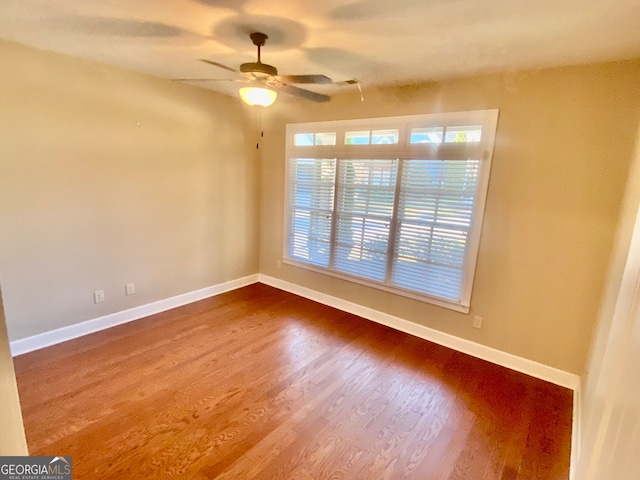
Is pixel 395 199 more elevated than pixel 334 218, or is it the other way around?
pixel 395 199

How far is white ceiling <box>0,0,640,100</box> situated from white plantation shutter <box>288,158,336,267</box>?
1.31 metres

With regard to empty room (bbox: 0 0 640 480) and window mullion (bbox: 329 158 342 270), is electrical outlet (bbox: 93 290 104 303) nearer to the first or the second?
empty room (bbox: 0 0 640 480)

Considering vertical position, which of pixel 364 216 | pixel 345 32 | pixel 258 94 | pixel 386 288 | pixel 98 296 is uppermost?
pixel 345 32

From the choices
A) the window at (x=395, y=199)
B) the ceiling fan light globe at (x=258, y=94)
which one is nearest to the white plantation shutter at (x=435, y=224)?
the window at (x=395, y=199)

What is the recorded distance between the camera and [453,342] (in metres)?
3.18

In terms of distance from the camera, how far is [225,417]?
7.05ft

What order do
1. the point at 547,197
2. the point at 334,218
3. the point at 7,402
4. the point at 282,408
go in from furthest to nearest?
the point at 334,218 → the point at 547,197 → the point at 282,408 → the point at 7,402

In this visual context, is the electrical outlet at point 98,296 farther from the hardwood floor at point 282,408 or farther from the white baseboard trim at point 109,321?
the hardwood floor at point 282,408

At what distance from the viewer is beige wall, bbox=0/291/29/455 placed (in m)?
0.70

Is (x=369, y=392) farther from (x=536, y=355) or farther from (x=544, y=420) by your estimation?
Answer: (x=536, y=355)

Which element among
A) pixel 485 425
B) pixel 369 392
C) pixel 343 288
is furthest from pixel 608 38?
pixel 343 288

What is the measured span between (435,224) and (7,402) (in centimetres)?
304

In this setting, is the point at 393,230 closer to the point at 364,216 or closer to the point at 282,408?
the point at 364,216

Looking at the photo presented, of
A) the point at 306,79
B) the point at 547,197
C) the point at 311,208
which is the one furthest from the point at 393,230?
the point at 306,79
